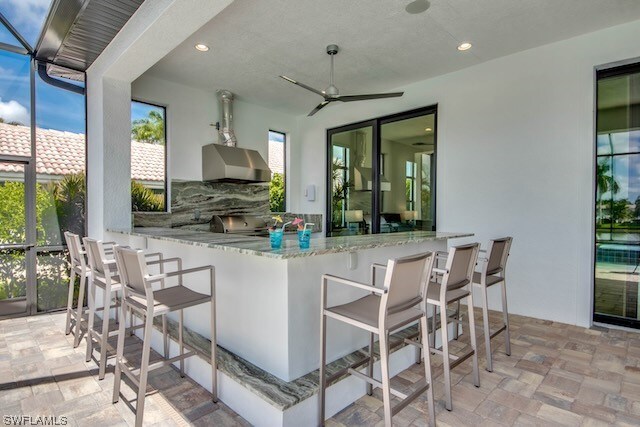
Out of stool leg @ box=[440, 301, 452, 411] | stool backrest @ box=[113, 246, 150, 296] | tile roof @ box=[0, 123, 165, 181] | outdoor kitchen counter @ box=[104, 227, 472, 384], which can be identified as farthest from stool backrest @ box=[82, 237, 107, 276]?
stool leg @ box=[440, 301, 452, 411]

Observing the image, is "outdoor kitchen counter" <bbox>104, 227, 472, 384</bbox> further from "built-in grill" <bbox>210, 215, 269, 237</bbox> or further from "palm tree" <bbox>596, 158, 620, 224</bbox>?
"palm tree" <bbox>596, 158, 620, 224</bbox>

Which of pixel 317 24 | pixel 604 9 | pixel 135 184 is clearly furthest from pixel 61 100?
pixel 604 9

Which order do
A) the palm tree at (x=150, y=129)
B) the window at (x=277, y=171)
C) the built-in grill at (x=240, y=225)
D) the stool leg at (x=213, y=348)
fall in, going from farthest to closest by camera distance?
1. the window at (x=277, y=171)
2. the built-in grill at (x=240, y=225)
3. the palm tree at (x=150, y=129)
4. the stool leg at (x=213, y=348)

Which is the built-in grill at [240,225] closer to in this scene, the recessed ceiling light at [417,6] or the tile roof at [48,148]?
the tile roof at [48,148]

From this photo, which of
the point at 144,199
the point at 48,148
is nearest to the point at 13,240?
the point at 48,148

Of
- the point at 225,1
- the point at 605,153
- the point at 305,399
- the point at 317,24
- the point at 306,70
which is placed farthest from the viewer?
the point at 306,70

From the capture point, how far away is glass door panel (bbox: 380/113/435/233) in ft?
15.3

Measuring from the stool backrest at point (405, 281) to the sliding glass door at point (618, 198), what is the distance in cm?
283

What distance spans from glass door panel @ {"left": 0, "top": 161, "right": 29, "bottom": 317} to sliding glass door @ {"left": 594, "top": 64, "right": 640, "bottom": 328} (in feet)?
19.6

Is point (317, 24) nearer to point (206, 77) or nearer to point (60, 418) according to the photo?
point (206, 77)

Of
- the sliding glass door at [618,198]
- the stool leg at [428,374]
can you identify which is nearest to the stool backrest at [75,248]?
the stool leg at [428,374]

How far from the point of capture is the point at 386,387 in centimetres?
157

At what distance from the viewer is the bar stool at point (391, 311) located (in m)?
1.56

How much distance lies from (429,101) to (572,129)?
5.50 ft
